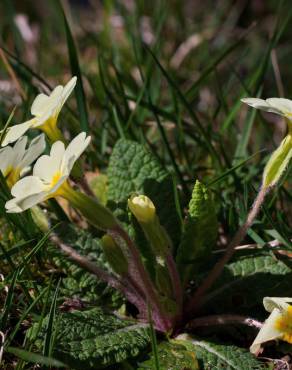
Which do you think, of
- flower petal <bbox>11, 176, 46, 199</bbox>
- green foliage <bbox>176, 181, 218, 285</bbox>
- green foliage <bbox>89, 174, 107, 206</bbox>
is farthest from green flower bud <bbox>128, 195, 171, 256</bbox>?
green foliage <bbox>89, 174, 107, 206</bbox>

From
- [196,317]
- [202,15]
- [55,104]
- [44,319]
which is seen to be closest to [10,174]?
[55,104]

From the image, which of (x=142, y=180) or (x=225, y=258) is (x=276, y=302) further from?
(x=142, y=180)

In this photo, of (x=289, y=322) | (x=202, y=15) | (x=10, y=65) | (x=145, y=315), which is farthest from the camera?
(x=202, y=15)

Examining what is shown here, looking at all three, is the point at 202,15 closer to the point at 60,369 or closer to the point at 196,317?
the point at 196,317

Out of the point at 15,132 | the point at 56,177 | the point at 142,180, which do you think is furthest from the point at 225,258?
the point at 15,132

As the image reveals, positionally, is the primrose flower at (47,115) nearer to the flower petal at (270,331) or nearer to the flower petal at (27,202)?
the flower petal at (27,202)

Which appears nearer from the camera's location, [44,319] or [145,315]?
[44,319]

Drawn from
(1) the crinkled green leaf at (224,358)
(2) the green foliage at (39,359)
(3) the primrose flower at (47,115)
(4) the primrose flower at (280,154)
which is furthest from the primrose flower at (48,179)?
(1) the crinkled green leaf at (224,358)
